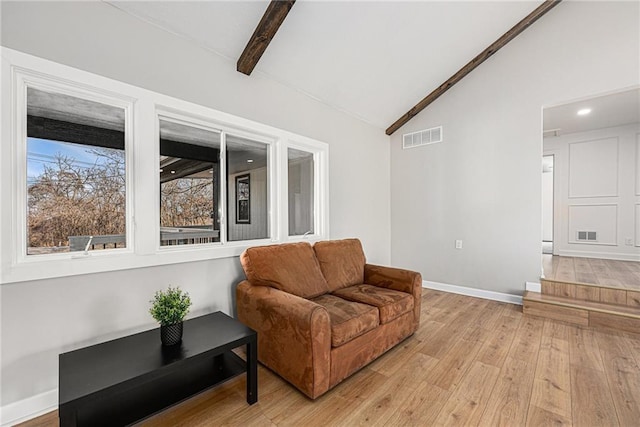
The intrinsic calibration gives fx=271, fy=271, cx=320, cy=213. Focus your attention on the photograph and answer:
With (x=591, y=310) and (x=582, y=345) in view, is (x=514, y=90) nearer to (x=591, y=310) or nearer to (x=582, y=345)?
(x=591, y=310)

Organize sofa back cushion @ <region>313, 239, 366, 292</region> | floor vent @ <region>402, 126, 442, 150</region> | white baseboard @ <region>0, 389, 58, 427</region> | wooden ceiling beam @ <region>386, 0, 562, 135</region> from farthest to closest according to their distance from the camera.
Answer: floor vent @ <region>402, 126, 442, 150</region>, wooden ceiling beam @ <region>386, 0, 562, 135</region>, sofa back cushion @ <region>313, 239, 366, 292</region>, white baseboard @ <region>0, 389, 58, 427</region>

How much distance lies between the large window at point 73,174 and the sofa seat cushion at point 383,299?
1885 millimetres

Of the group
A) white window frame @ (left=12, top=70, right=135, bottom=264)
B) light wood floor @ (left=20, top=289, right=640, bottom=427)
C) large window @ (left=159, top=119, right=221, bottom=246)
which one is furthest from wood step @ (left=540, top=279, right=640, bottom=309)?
white window frame @ (left=12, top=70, right=135, bottom=264)

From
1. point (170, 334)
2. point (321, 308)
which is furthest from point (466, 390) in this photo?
point (170, 334)

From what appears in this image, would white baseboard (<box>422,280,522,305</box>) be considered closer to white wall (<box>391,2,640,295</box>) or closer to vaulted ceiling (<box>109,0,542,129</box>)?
white wall (<box>391,2,640,295</box>)

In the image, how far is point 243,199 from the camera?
284cm

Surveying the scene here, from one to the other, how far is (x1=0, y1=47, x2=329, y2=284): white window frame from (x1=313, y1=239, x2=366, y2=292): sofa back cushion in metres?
0.49

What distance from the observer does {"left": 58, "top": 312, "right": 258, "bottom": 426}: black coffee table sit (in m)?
1.22

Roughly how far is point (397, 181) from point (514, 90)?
1.90 m

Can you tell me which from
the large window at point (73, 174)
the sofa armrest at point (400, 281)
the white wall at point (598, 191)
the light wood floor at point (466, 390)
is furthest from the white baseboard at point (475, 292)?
the large window at point (73, 174)

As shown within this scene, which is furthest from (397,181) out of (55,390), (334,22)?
(55,390)

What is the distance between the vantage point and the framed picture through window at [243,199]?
276 centimetres

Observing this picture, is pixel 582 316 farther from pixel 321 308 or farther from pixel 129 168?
pixel 129 168

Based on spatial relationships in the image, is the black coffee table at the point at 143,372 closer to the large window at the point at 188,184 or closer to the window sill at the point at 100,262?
the window sill at the point at 100,262
